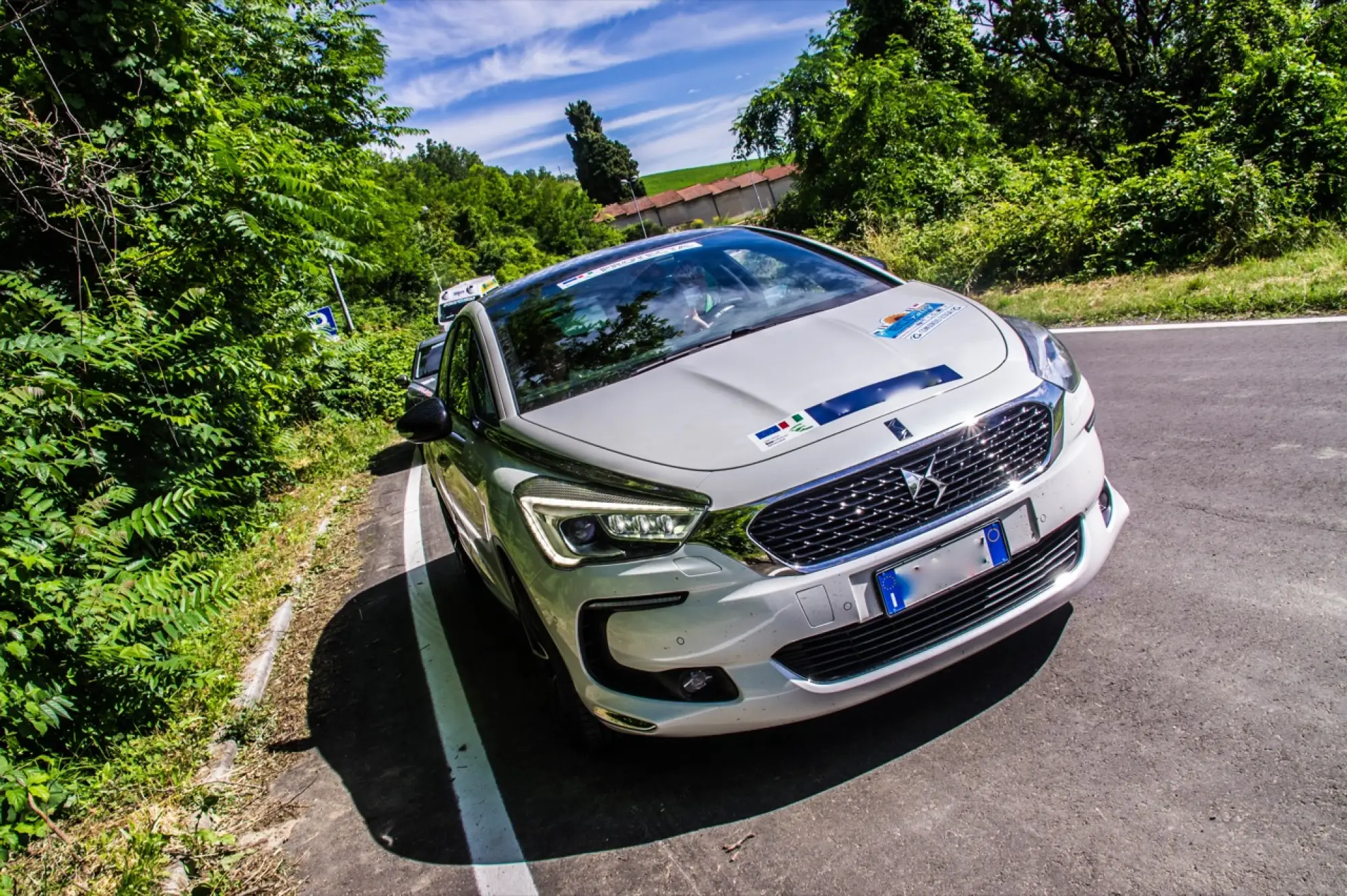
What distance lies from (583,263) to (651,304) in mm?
764

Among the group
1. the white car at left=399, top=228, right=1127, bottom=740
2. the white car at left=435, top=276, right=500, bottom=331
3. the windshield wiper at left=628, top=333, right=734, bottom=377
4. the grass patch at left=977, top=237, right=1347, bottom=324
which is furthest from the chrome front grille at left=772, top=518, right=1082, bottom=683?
the white car at left=435, top=276, right=500, bottom=331

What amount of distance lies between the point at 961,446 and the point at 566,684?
1527mm

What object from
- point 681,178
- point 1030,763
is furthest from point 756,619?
point 681,178

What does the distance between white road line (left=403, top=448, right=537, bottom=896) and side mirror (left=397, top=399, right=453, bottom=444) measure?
122cm

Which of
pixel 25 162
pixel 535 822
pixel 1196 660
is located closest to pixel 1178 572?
pixel 1196 660

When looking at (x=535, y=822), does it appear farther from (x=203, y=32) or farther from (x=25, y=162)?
(x=203, y=32)

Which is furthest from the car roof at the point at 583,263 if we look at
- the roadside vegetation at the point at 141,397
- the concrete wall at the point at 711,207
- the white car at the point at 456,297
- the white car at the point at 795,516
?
the concrete wall at the point at 711,207

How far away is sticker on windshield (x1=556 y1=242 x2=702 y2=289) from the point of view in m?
4.17

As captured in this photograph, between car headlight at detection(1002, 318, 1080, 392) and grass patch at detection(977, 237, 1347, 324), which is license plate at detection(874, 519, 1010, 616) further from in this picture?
grass patch at detection(977, 237, 1347, 324)

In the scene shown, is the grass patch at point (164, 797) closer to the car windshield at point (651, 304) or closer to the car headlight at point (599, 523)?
the car headlight at point (599, 523)

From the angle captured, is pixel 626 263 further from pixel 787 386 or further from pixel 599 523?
pixel 599 523

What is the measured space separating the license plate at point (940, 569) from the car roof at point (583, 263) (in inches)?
94.0

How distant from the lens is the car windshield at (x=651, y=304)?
3.53 metres

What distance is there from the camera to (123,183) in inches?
279
